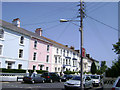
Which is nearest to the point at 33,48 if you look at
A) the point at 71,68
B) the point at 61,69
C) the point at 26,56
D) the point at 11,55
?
the point at 26,56

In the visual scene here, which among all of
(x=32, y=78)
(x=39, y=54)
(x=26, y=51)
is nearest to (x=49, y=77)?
(x=32, y=78)

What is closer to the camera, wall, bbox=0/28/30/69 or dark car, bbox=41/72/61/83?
dark car, bbox=41/72/61/83

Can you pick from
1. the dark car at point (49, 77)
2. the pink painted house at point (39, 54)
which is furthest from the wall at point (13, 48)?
the dark car at point (49, 77)

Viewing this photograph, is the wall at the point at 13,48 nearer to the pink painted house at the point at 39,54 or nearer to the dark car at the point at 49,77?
the pink painted house at the point at 39,54

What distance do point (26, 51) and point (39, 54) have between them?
5.00 metres

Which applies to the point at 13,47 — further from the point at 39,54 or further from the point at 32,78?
the point at 32,78

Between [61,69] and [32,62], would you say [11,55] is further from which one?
[61,69]

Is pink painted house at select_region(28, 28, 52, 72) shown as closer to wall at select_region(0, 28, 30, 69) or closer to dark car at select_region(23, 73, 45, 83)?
wall at select_region(0, 28, 30, 69)

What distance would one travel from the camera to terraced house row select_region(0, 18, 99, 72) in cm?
2905

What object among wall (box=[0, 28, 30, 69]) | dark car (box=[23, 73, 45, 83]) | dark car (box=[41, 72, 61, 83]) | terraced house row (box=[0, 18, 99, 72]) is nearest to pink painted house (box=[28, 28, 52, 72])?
terraced house row (box=[0, 18, 99, 72])

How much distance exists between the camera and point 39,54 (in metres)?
38.2

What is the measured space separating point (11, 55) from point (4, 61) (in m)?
2.08

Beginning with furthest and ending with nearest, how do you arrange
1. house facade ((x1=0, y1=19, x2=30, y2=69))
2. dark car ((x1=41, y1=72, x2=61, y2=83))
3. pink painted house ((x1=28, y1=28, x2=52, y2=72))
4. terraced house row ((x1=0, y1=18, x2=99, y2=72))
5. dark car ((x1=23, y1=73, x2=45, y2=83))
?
1. pink painted house ((x1=28, y1=28, x2=52, y2=72))
2. terraced house row ((x1=0, y1=18, x2=99, y2=72))
3. house facade ((x1=0, y1=19, x2=30, y2=69))
4. dark car ((x1=41, y1=72, x2=61, y2=83))
5. dark car ((x1=23, y1=73, x2=45, y2=83))

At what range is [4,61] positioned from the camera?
28359 mm
